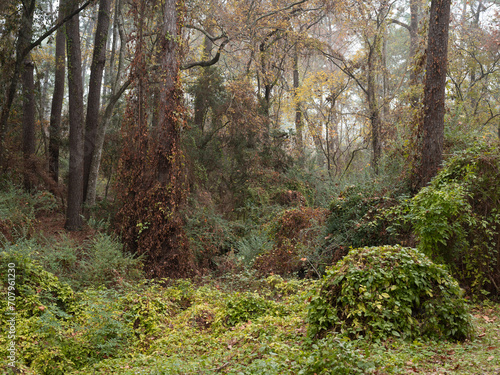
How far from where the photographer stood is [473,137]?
905cm

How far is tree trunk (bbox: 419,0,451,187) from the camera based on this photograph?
28.4 ft

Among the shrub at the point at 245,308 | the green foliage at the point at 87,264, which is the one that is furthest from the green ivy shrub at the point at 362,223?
the green foliage at the point at 87,264

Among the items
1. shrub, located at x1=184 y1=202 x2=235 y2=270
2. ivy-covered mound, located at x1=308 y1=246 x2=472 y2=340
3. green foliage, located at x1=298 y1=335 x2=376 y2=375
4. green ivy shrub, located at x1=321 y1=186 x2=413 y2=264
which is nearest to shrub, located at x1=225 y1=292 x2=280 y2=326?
ivy-covered mound, located at x1=308 y1=246 x2=472 y2=340

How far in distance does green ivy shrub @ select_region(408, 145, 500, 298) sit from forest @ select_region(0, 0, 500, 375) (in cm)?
3

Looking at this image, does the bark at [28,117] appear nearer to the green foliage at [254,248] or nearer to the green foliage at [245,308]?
the green foliage at [254,248]

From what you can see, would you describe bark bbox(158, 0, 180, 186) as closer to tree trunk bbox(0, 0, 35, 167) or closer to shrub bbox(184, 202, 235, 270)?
shrub bbox(184, 202, 235, 270)

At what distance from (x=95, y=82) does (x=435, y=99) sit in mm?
9519

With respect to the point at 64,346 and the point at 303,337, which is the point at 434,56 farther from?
the point at 64,346

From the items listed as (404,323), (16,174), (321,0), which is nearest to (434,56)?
(404,323)

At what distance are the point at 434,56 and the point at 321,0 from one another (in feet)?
28.2

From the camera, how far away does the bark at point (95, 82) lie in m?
12.0

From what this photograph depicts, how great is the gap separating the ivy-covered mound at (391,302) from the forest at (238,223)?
1.1 inches

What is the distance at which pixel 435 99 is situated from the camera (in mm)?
8719

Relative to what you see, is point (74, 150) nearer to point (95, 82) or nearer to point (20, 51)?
point (95, 82)
